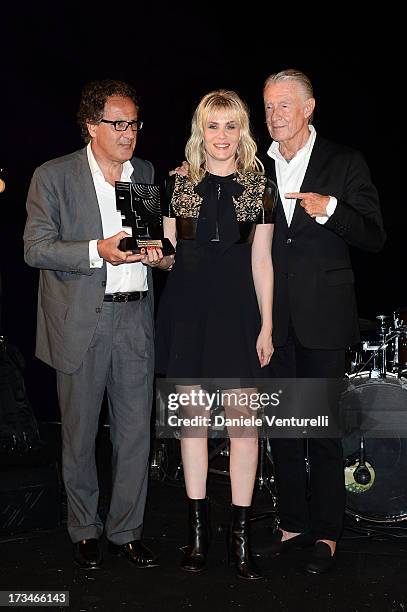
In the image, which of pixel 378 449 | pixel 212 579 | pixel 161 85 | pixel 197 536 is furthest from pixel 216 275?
pixel 161 85

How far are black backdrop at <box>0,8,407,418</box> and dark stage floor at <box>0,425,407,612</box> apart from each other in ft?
7.44

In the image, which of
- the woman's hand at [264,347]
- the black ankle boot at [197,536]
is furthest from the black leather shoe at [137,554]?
the woman's hand at [264,347]

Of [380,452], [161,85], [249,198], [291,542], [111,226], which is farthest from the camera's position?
[161,85]

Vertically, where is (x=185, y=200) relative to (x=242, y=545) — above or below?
above

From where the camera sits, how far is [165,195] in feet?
11.2

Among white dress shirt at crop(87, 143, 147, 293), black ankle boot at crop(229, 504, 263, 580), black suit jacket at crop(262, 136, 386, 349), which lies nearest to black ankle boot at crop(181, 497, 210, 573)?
black ankle boot at crop(229, 504, 263, 580)

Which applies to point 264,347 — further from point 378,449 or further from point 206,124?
point 378,449

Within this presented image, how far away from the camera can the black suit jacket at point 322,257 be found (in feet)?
11.4

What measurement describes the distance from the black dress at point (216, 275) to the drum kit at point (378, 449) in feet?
3.16

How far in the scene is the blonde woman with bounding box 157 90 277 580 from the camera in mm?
3324

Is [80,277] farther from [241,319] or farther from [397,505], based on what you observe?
[397,505]

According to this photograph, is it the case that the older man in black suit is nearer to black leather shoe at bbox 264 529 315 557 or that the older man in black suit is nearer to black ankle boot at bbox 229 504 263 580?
black leather shoe at bbox 264 529 315 557

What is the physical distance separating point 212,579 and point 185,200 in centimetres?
131

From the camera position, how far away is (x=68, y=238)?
342cm
